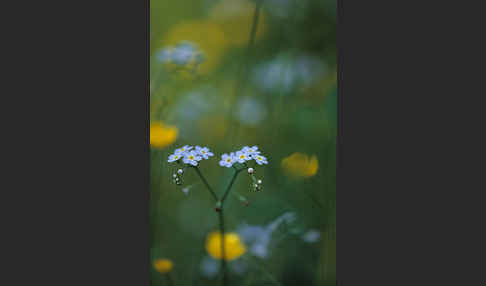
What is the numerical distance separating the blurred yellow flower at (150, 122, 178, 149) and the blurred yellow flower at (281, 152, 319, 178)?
0.45m

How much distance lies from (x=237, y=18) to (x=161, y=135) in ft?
4.06

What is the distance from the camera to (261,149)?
1.59 meters

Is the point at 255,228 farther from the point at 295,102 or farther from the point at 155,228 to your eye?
the point at 295,102

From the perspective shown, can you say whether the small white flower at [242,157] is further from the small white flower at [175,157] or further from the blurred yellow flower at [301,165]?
the blurred yellow flower at [301,165]

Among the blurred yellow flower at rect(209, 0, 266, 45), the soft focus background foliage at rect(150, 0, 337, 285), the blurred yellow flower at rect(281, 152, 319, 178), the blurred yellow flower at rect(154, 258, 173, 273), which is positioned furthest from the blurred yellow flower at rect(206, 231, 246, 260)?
the blurred yellow flower at rect(209, 0, 266, 45)

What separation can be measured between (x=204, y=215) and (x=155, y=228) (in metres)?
0.25

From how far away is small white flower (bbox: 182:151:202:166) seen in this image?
4.12 feet

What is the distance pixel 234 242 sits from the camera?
159cm

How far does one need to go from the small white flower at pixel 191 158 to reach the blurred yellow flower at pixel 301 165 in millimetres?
434

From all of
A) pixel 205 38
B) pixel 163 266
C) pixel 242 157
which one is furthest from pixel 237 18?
pixel 163 266

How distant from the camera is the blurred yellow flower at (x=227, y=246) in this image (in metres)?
1.52

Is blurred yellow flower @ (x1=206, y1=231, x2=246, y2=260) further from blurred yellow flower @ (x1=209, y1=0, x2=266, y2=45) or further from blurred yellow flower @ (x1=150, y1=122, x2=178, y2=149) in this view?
blurred yellow flower @ (x1=209, y1=0, x2=266, y2=45)

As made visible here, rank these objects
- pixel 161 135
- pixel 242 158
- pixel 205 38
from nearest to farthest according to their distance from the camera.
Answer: pixel 242 158 → pixel 161 135 → pixel 205 38

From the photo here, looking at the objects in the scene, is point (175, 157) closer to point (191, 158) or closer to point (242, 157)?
point (191, 158)
